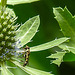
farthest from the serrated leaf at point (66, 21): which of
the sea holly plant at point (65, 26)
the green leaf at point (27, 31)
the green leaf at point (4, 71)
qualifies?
the green leaf at point (4, 71)

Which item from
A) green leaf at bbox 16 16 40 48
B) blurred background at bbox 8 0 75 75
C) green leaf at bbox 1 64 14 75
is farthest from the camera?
blurred background at bbox 8 0 75 75

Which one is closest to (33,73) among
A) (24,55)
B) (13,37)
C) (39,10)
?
(24,55)

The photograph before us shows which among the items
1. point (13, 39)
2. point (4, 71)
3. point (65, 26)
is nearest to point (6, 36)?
point (13, 39)

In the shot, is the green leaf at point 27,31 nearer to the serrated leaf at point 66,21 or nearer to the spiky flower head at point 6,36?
the spiky flower head at point 6,36

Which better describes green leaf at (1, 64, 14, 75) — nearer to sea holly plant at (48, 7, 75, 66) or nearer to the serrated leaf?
sea holly plant at (48, 7, 75, 66)

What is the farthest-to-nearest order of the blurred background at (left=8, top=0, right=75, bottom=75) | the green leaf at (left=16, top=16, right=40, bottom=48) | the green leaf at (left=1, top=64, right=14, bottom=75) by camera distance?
1. the blurred background at (left=8, top=0, right=75, bottom=75)
2. the green leaf at (left=16, top=16, right=40, bottom=48)
3. the green leaf at (left=1, top=64, right=14, bottom=75)

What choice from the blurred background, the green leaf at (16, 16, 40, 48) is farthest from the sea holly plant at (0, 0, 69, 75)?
Result: the blurred background
